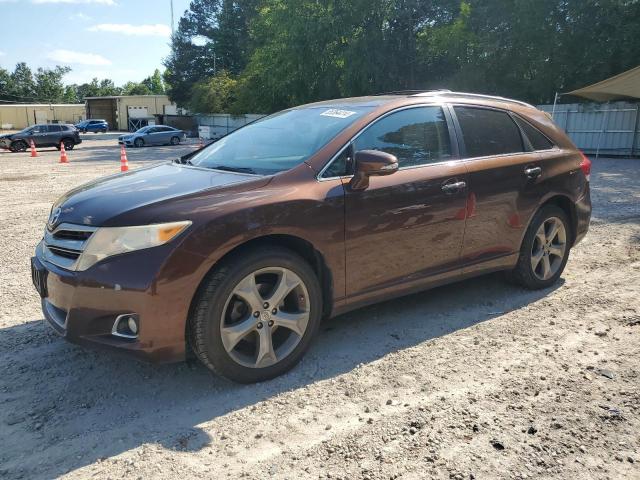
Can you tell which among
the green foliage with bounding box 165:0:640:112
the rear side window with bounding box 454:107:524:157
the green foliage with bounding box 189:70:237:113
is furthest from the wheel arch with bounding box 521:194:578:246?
the green foliage with bounding box 189:70:237:113

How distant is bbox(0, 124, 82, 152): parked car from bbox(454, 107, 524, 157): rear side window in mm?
30287

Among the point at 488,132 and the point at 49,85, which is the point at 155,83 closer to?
the point at 49,85

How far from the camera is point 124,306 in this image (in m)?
2.86

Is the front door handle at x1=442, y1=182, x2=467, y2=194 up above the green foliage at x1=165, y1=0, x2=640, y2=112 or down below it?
below

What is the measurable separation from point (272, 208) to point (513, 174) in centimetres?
229

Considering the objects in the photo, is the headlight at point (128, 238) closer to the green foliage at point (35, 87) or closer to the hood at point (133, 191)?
the hood at point (133, 191)

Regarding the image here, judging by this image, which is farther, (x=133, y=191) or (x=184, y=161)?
(x=184, y=161)

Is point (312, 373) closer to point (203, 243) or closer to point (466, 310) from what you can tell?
point (203, 243)

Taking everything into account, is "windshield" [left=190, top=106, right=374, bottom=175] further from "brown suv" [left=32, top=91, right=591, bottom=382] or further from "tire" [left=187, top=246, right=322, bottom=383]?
"tire" [left=187, top=246, right=322, bottom=383]

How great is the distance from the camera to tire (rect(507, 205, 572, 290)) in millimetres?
4676

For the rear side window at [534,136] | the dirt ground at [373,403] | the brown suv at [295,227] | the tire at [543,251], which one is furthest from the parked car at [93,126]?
the tire at [543,251]

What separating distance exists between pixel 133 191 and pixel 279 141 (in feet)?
3.83

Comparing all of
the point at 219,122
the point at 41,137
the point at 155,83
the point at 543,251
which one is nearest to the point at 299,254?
the point at 543,251

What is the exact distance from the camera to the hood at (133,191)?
3.02m
